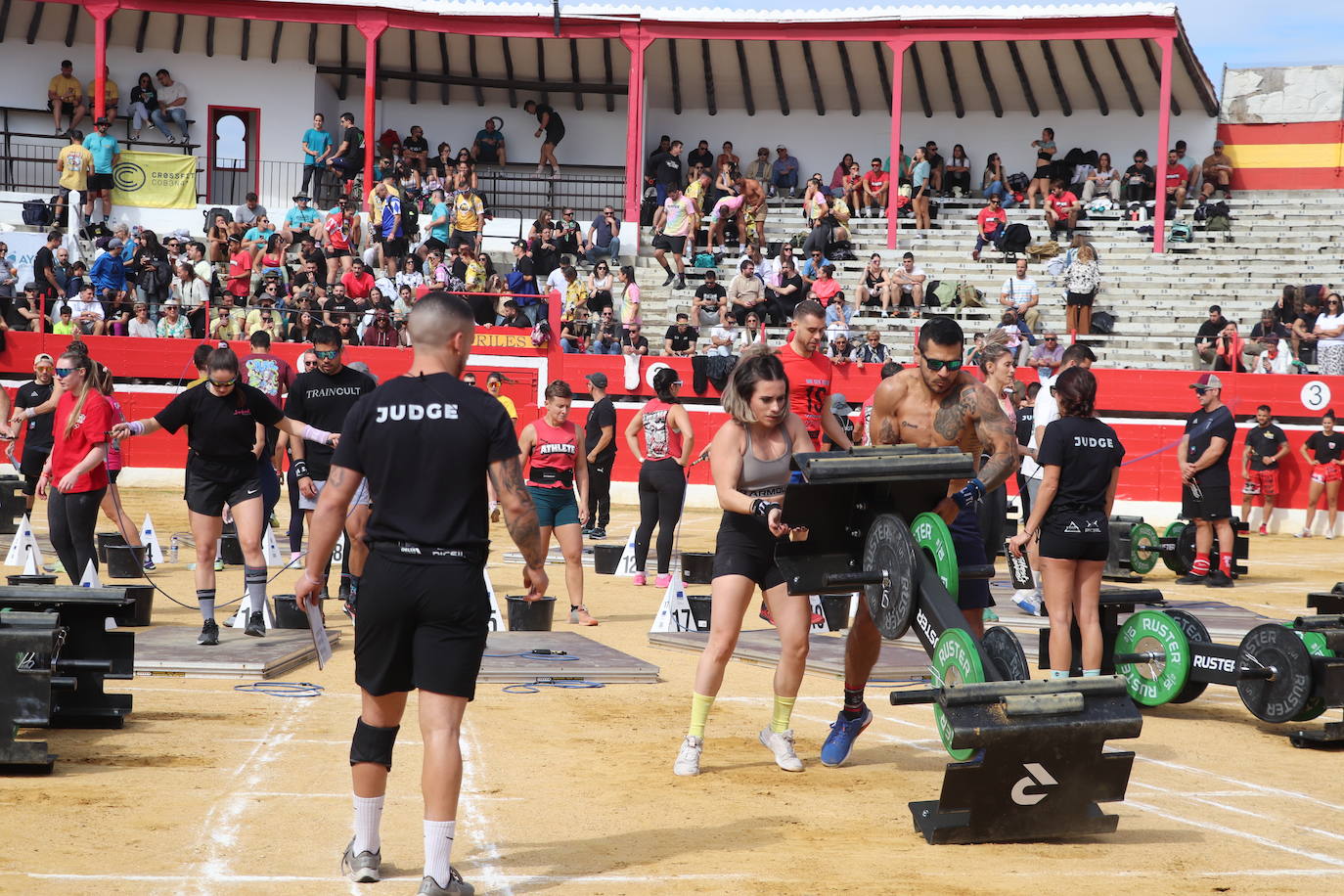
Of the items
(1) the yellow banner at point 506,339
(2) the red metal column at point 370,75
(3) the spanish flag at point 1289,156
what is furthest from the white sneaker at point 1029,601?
(3) the spanish flag at point 1289,156

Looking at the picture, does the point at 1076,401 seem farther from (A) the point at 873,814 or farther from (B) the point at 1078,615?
(A) the point at 873,814

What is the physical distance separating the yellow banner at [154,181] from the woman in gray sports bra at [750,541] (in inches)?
889

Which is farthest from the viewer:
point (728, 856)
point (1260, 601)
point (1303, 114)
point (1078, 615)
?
point (1303, 114)

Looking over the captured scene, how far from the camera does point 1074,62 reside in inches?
1176

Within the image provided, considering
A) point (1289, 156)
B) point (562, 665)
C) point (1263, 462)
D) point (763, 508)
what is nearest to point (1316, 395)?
point (1263, 462)

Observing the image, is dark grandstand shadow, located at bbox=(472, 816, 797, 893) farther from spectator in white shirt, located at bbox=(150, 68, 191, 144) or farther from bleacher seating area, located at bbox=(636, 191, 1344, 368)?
spectator in white shirt, located at bbox=(150, 68, 191, 144)

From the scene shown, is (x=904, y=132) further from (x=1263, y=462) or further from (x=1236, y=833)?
(x=1236, y=833)

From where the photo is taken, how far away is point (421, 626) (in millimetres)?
4703

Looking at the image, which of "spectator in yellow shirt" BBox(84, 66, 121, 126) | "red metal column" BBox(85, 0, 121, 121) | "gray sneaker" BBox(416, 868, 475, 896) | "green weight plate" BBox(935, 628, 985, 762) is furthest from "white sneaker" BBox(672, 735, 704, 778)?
"spectator in yellow shirt" BBox(84, 66, 121, 126)

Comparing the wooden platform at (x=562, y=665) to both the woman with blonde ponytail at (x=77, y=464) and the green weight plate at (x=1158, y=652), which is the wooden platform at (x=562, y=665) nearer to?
the green weight plate at (x=1158, y=652)

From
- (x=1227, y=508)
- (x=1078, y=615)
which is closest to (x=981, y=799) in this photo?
(x=1078, y=615)

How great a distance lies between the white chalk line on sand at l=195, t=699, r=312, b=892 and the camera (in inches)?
199

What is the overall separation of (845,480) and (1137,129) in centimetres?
2649

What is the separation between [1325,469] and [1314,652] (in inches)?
535
